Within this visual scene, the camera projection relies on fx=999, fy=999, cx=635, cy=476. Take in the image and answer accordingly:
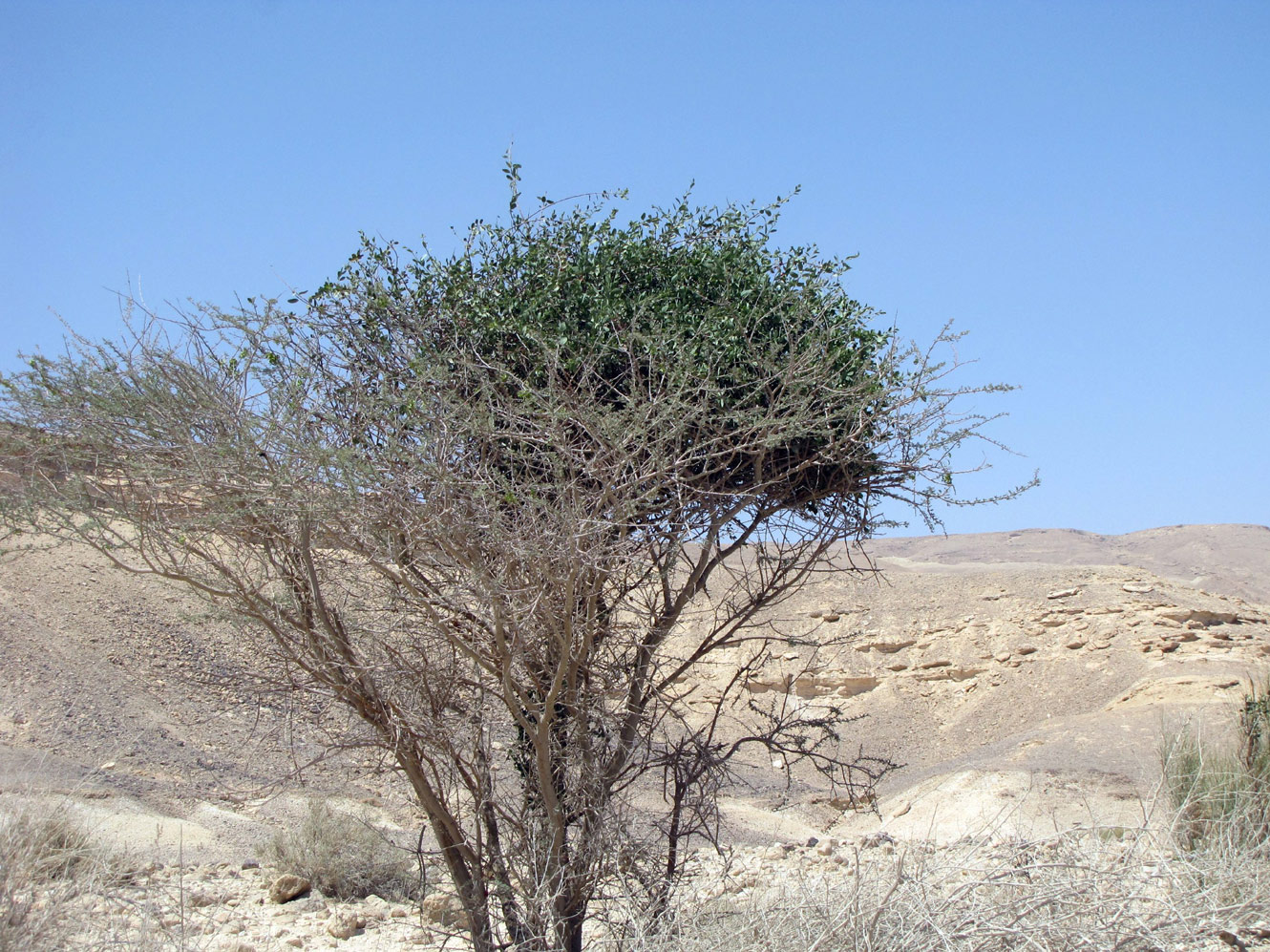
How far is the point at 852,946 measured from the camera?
4.42m

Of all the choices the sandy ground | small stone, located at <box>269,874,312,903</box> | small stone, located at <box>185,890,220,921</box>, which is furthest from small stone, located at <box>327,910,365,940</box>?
the sandy ground

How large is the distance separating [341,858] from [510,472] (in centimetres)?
669

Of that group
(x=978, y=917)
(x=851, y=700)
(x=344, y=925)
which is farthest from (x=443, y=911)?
(x=851, y=700)

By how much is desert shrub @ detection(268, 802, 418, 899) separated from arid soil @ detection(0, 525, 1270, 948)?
0.44m

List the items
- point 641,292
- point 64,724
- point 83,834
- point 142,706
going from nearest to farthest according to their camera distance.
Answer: point 641,292 < point 83,834 < point 64,724 < point 142,706

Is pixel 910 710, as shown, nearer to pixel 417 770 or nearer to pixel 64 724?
pixel 64 724

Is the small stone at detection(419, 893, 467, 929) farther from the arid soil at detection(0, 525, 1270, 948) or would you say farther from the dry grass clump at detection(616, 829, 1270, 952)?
the dry grass clump at detection(616, 829, 1270, 952)

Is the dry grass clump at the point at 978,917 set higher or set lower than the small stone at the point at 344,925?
higher

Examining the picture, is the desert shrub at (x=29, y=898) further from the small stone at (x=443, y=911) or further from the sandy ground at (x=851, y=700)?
the small stone at (x=443, y=911)

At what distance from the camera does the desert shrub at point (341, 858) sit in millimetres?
9805

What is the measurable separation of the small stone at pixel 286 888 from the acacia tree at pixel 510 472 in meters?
4.56

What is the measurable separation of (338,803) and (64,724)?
5.11 metres

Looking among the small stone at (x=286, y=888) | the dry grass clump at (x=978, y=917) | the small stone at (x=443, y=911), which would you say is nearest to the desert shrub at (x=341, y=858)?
the small stone at (x=286, y=888)

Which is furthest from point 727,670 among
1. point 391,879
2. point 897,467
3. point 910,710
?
point 897,467
